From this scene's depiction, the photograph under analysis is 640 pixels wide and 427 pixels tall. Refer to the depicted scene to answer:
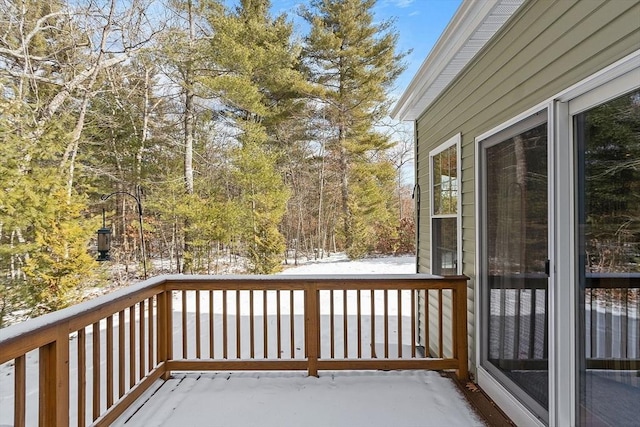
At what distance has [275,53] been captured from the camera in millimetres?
10234

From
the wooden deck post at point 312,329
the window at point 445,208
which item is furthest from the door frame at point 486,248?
the wooden deck post at point 312,329

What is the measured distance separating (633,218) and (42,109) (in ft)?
32.6

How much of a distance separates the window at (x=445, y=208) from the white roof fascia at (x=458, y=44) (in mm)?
606

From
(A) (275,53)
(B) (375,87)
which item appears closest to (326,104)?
(B) (375,87)

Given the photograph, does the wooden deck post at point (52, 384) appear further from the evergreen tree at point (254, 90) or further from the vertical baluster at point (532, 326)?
the evergreen tree at point (254, 90)

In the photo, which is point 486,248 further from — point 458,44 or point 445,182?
point 458,44

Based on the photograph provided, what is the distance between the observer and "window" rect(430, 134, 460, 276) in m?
3.55

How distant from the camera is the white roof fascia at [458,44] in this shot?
2.35 meters

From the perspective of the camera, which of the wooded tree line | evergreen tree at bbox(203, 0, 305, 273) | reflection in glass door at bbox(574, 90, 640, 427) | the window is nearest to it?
reflection in glass door at bbox(574, 90, 640, 427)

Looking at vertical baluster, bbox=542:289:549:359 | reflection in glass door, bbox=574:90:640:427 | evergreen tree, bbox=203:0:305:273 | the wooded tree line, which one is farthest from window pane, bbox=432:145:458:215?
evergreen tree, bbox=203:0:305:273

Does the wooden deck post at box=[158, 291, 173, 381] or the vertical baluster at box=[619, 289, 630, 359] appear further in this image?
the wooden deck post at box=[158, 291, 173, 381]

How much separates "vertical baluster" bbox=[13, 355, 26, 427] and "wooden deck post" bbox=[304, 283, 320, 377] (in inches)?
72.9

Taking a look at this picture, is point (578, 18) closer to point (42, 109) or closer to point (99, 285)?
point (99, 285)

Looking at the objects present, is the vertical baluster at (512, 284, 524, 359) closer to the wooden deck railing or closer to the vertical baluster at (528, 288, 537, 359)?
the vertical baluster at (528, 288, 537, 359)
